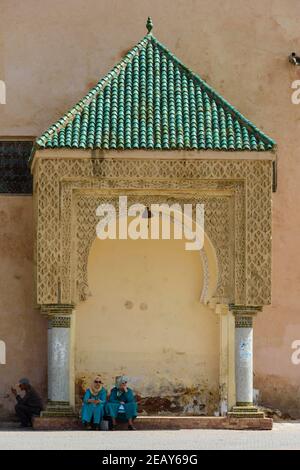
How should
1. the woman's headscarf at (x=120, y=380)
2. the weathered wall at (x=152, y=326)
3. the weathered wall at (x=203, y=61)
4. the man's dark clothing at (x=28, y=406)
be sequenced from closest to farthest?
the woman's headscarf at (x=120, y=380)
the man's dark clothing at (x=28, y=406)
the weathered wall at (x=152, y=326)
the weathered wall at (x=203, y=61)

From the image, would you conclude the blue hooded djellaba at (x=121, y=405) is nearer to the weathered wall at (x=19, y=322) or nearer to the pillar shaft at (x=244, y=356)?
the pillar shaft at (x=244, y=356)

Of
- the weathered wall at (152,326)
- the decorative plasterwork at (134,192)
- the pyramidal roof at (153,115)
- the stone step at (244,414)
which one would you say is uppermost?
the pyramidal roof at (153,115)

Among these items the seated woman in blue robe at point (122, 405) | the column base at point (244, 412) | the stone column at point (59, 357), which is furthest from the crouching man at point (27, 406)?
the column base at point (244, 412)

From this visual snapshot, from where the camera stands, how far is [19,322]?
2016 cm

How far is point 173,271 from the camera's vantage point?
1970cm

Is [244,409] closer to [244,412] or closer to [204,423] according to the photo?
[244,412]

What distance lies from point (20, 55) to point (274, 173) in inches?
152

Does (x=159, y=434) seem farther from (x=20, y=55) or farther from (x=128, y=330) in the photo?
(x=20, y=55)

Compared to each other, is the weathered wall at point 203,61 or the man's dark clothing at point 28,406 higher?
the weathered wall at point 203,61

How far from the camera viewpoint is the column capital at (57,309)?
18.6 m

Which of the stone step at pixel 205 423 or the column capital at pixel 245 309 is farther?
the column capital at pixel 245 309

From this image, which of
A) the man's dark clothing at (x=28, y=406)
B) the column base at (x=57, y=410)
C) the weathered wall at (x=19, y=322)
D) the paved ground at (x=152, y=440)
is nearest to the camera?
the paved ground at (x=152, y=440)

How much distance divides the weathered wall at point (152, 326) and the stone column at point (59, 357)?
651mm
